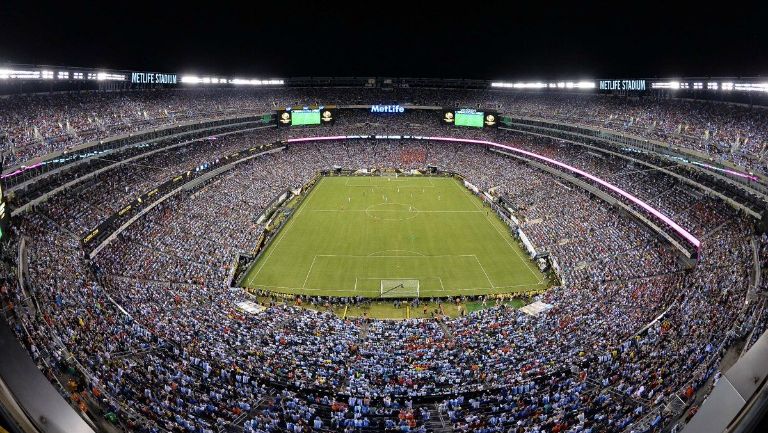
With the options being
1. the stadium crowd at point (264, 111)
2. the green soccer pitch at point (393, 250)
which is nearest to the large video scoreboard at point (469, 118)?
the stadium crowd at point (264, 111)

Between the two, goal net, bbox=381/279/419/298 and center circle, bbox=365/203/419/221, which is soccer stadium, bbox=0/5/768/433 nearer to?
goal net, bbox=381/279/419/298

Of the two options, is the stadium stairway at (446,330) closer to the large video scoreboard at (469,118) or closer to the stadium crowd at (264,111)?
the stadium crowd at (264,111)

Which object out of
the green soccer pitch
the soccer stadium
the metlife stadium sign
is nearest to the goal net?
the green soccer pitch

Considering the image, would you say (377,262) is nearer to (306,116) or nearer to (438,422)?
(438,422)

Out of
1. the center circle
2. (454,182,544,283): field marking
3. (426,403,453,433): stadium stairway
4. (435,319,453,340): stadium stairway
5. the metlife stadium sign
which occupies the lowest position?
(426,403,453,433): stadium stairway

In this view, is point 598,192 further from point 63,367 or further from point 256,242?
point 63,367

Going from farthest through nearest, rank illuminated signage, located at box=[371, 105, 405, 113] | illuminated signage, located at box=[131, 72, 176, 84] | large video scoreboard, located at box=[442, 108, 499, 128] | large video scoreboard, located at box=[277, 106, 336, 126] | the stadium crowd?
illuminated signage, located at box=[371, 105, 405, 113], large video scoreboard, located at box=[442, 108, 499, 128], large video scoreboard, located at box=[277, 106, 336, 126], illuminated signage, located at box=[131, 72, 176, 84], the stadium crowd

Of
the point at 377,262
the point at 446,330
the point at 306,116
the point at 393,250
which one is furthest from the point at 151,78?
the point at 446,330
